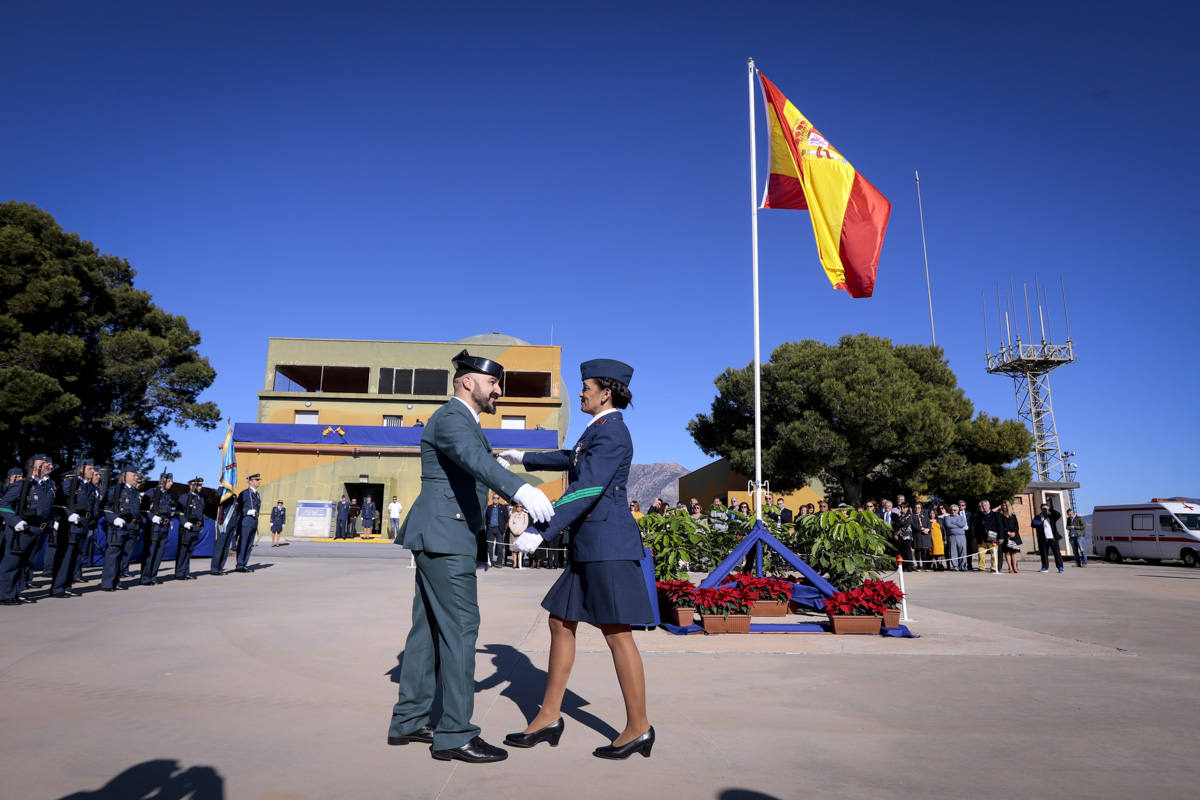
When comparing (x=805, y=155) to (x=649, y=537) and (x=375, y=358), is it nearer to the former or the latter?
(x=649, y=537)

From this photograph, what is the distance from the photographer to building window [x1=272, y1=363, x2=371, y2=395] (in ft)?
120

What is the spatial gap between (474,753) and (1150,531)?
2639cm

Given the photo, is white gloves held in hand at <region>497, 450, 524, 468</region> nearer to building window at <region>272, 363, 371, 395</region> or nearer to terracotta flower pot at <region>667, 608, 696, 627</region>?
terracotta flower pot at <region>667, 608, 696, 627</region>

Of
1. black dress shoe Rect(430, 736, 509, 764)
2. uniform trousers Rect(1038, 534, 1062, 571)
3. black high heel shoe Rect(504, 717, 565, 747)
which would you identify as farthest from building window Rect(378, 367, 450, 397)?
black dress shoe Rect(430, 736, 509, 764)

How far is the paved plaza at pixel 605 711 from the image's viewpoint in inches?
112

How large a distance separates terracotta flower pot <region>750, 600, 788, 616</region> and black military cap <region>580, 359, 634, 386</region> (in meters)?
4.77

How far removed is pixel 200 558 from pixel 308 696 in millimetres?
15862

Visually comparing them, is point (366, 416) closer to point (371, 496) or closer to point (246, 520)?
point (371, 496)

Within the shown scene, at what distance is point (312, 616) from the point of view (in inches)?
295

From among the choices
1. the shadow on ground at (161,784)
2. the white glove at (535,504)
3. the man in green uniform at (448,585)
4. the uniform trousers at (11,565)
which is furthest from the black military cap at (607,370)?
the uniform trousers at (11,565)

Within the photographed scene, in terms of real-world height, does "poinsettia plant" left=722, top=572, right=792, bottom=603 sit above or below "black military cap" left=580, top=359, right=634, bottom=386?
below

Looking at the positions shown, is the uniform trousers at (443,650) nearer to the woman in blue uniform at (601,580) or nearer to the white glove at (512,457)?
the woman in blue uniform at (601,580)

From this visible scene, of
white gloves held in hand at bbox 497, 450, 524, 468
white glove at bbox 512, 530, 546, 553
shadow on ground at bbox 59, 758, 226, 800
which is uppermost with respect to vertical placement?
white gloves held in hand at bbox 497, 450, 524, 468

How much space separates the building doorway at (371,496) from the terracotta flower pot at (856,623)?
2784 cm
